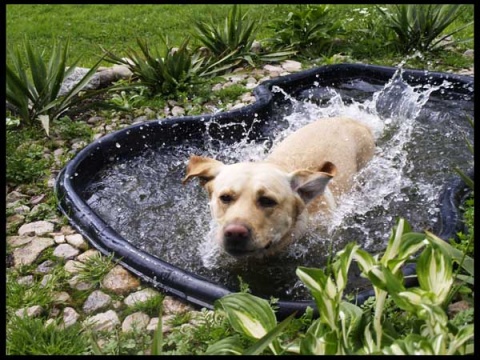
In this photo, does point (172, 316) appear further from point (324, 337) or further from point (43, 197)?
point (43, 197)

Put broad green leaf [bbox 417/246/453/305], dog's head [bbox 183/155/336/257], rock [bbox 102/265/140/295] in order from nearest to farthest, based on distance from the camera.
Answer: broad green leaf [bbox 417/246/453/305] → dog's head [bbox 183/155/336/257] → rock [bbox 102/265/140/295]

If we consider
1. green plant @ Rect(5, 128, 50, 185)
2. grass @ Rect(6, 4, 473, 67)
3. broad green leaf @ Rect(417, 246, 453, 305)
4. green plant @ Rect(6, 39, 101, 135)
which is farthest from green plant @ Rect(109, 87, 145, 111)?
broad green leaf @ Rect(417, 246, 453, 305)

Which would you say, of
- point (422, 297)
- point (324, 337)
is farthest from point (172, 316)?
point (422, 297)

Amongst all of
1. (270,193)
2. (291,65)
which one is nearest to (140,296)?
(270,193)

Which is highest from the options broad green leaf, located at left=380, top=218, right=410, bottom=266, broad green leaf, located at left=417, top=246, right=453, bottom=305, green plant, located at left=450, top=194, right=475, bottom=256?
broad green leaf, located at left=380, top=218, right=410, bottom=266

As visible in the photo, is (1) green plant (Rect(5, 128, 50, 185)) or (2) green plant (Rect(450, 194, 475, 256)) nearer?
(2) green plant (Rect(450, 194, 475, 256))

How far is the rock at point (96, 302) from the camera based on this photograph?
3490mm

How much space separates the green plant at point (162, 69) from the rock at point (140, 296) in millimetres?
3990

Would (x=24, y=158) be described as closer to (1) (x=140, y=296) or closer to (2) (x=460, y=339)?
(1) (x=140, y=296)

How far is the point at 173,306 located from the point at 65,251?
3.99 ft

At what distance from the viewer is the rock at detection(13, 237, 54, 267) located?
402 centimetres

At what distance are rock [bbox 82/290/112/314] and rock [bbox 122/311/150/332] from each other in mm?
262

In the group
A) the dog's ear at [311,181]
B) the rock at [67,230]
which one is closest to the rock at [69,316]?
the rock at [67,230]

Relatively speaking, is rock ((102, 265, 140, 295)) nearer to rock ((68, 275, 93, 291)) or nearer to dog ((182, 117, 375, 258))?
rock ((68, 275, 93, 291))
